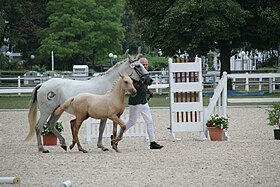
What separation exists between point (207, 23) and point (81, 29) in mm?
27345

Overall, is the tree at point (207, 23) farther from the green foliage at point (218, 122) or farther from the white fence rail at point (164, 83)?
the green foliage at point (218, 122)

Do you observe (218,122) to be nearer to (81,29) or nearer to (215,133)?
(215,133)

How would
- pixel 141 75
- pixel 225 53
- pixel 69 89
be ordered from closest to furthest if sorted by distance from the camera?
pixel 141 75
pixel 69 89
pixel 225 53

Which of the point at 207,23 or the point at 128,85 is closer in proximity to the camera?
the point at 128,85

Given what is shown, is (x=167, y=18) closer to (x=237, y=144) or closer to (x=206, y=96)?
(x=206, y=96)

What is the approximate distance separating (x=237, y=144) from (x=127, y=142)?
2948 mm

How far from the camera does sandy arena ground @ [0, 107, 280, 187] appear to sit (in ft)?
35.4

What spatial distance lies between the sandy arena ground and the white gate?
1.34 feet

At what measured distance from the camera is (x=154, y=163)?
12.7 meters

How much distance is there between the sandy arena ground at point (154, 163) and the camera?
35.4 ft

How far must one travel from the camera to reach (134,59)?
15.4 metres

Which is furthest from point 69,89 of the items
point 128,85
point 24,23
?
point 24,23

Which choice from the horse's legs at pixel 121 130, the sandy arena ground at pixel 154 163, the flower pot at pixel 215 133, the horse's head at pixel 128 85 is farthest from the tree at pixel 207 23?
the horse's legs at pixel 121 130

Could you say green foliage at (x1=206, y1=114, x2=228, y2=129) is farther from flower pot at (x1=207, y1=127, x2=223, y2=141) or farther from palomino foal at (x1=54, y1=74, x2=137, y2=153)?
palomino foal at (x1=54, y1=74, x2=137, y2=153)
